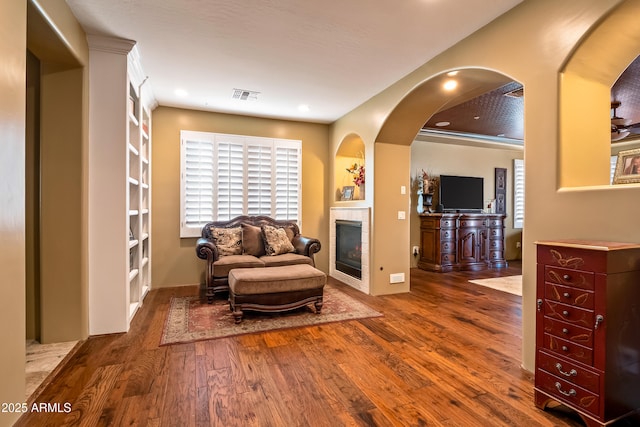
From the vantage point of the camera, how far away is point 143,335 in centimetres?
285

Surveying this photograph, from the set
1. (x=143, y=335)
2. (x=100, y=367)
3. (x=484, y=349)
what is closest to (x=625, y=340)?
(x=484, y=349)

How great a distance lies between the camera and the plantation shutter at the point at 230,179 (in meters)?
4.84

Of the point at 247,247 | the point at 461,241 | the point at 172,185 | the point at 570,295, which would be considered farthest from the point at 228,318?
the point at 461,241

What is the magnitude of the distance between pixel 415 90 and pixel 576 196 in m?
2.00

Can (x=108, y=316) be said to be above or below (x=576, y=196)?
below

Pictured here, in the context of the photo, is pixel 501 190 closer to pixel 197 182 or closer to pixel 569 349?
pixel 569 349

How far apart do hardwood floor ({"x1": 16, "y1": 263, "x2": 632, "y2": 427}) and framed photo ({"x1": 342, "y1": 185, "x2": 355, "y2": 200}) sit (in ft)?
7.66

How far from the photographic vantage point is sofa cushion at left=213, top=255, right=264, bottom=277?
383 centimetres

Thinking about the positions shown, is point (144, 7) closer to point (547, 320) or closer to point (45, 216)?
point (45, 216)

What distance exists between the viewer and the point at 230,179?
193 inches

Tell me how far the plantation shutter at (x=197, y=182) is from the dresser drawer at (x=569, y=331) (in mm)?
4260

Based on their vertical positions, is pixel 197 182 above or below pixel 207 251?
above

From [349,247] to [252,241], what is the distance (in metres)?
1.47

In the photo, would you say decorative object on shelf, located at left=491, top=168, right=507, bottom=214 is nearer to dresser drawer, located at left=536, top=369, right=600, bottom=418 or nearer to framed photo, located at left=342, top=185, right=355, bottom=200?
→ framed photo, located at left=342, top=185, right=355, bottom=200
